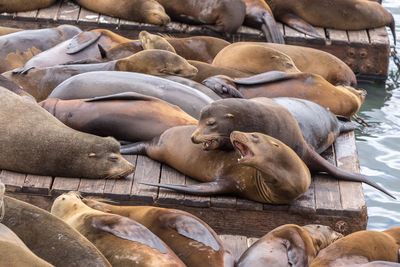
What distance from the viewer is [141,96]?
16.2 ft

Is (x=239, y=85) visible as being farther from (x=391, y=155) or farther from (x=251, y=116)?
(x=391, y=155)

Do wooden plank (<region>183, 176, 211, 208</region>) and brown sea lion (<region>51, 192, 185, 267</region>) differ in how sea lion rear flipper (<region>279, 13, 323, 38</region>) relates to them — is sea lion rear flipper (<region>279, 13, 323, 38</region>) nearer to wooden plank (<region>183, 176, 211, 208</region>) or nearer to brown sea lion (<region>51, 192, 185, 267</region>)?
wooden plank (<region>183, 176, 211, 208</region>)

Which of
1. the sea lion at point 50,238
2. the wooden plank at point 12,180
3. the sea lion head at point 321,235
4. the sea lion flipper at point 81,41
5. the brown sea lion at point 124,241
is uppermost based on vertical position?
the sea lion at point 50,238

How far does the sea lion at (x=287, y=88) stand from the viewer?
556 centimetres

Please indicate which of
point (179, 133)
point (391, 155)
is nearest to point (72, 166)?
point (179, 133)

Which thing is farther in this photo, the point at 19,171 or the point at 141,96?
the point at 141,96

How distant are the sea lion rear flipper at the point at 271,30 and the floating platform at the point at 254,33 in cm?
10

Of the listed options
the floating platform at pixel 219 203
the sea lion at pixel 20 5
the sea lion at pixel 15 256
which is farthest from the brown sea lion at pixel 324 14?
the sea lion at pixel 15 256

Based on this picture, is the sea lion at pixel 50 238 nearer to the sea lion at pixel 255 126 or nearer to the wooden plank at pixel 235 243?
the wooden plank at pixel 235 243

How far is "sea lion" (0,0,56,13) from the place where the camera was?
7.71 metres

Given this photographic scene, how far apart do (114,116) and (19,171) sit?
0.70 meters

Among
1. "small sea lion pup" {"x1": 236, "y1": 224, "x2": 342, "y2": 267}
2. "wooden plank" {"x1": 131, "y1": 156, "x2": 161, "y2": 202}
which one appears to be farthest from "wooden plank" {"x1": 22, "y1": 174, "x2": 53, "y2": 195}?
"small sea lion pup" {"x1": 236, "y1": 224, "x2": 342, "y2": 267}

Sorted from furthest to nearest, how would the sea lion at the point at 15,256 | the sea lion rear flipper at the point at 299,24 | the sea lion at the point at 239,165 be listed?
1. the sea lion rear flipper at the point at 299,24
2. the sea lion at the point at 239,165
3. the sea lion at the point at 15,256

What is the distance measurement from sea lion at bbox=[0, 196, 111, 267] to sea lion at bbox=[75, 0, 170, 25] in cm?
488
